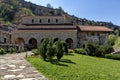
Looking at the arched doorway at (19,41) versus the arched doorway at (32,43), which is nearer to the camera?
the arched doorway at (32,43)

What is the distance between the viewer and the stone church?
155 ft

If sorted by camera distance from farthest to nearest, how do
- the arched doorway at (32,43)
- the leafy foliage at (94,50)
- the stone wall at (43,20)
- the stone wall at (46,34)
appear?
the stone wall at (43,20) → the arched doorway at (32,43) → the stone wall at (46,34) → the leafy foliage at (94,50)

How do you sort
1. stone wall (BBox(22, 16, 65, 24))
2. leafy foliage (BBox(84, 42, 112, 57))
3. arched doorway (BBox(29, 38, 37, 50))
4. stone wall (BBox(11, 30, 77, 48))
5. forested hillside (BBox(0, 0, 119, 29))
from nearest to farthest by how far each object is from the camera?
leafy foliage (BBox(84, 42, 112, 57)), stone wall (BBox(11, 30, 77, 48)), arched doorway (BBox(29, 38, 37, 50)), stone wall (BBox(22, 16, 65, 24)), forested hillside (BBox(0, 0, 119, 29))

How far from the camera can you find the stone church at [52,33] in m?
47.3

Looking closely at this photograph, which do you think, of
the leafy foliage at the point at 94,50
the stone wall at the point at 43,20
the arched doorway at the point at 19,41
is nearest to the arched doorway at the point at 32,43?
the arched doorway at the point at 19,41

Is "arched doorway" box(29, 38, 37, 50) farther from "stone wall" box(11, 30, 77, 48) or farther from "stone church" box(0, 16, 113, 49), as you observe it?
"stone wall" box(11, 30, 77, 48)

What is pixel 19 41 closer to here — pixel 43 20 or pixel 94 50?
pixel 43 20

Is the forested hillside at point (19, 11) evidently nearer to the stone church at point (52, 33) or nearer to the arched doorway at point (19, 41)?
the stone church at point (52, 33)

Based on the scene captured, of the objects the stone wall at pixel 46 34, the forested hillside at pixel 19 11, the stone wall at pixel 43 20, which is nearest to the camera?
the stone wall at pixel 46 34

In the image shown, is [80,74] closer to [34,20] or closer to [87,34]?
[87,34]

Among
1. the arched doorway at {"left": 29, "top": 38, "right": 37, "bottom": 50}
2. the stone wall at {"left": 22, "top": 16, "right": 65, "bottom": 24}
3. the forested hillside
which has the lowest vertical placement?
the arched doorway at {"left": 29, "top": 38, "right": 37, "bottom": 50}

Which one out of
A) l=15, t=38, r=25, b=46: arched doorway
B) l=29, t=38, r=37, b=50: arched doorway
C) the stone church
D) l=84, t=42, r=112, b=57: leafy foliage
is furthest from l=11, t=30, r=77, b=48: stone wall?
l=84, t=42, r=112, b=57: leafy foliage

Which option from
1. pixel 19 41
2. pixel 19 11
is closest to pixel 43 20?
pixel 19 41

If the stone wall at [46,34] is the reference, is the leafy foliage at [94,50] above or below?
below
